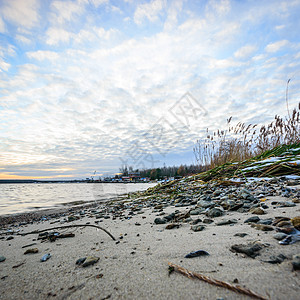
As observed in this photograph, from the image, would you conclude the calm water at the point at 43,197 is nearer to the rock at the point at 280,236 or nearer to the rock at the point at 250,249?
the rock at the point at 250,249

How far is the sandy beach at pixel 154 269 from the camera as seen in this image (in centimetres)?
83

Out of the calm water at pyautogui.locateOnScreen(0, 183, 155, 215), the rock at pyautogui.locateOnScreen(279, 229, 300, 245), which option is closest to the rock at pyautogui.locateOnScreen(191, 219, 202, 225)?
the rock at pyautogui.locateOnScreen(279, 229, 300, 245)

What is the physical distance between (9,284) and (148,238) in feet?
3.73

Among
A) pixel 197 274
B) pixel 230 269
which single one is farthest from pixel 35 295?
pixel 230 269

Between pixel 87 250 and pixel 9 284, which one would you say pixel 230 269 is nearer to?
pixel 87 250

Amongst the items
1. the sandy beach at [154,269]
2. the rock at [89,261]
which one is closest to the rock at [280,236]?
the sandy beach at [154,269]

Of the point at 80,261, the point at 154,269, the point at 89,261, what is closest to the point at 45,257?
the point at 80,261

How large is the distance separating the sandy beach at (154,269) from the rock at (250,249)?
3cm

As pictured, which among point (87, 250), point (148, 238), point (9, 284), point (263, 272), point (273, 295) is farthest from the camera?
point (148, 238)

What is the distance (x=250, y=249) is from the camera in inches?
43.9

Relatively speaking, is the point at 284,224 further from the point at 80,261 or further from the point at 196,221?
the point at 80,261

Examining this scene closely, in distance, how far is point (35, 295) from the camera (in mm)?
971

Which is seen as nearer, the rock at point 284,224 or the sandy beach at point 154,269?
the sandy beach at point 154,269

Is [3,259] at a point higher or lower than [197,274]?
lower
